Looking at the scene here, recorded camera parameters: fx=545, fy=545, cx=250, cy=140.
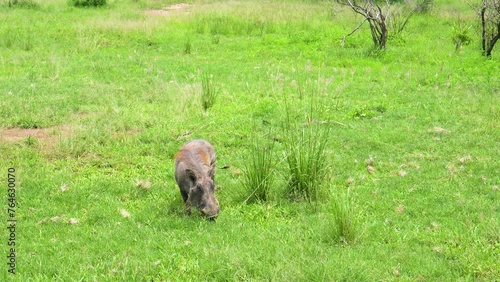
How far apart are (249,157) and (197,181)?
87.4 inches

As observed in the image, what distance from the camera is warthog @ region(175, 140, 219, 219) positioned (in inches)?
230

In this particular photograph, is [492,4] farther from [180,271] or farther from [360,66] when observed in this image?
[180,271]

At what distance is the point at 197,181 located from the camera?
231 inches

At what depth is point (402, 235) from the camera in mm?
A: 5570

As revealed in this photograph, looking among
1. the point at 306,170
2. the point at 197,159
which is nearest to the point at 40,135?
the point at 197,159

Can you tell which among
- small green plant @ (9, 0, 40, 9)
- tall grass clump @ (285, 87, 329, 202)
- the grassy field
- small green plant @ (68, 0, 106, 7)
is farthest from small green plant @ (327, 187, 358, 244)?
small green plant @ (68, 0, 106, 7)

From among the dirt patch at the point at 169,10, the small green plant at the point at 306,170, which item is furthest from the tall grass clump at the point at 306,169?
the dirt patch at the point at 169,10

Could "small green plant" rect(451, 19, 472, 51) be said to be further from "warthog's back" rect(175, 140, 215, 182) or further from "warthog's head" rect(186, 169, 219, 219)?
"warthog's head" rect(186, 169, 219, 219)

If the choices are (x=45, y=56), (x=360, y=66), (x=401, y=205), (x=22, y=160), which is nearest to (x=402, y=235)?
(x=401, y=205)

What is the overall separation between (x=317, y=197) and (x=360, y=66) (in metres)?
8.87

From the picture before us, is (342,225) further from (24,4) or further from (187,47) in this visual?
(24,4)

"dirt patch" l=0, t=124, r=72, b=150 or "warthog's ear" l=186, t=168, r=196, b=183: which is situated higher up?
"warthog's ear" l=186, t=168, r=196, b=183

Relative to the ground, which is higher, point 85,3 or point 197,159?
point 85,3

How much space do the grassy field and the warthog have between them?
16 cm
